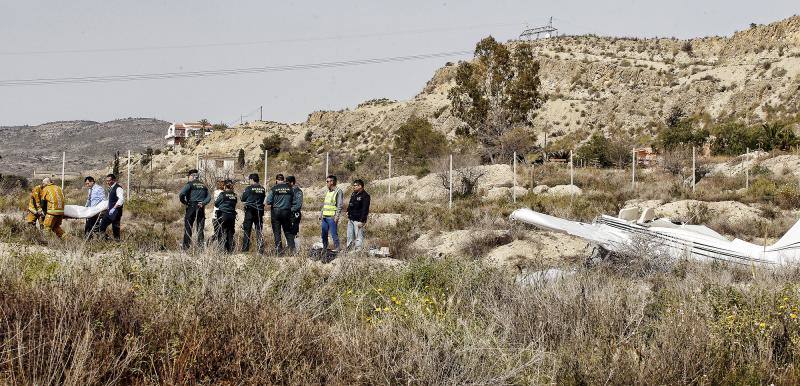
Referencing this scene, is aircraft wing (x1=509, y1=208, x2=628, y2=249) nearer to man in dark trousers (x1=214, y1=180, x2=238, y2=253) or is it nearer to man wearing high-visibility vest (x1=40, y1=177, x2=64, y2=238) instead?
man in dark trousers (x1=214, y1=180, x2=238, y2=253)

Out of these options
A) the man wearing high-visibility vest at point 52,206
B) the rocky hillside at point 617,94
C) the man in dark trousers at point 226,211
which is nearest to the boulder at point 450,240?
the man in dark trousers at point 226,211

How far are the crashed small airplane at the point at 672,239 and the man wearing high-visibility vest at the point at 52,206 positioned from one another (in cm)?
865

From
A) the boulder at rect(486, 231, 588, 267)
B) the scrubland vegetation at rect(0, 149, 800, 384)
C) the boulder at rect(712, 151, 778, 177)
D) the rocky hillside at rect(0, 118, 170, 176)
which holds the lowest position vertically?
the boulder at rect(486, 231, 588, 267)

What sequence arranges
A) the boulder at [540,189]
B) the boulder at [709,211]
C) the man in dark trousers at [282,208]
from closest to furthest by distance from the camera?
the man in dark trousers at [282,208] → the boulder at [709,211] → the boulder at [540,189]

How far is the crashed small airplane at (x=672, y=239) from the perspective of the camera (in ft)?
41.9

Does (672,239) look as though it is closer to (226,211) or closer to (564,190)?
(226,211)

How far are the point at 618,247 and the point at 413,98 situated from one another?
69.9 m

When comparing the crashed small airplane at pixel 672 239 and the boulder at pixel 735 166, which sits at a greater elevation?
the boulder at pixel 735 166

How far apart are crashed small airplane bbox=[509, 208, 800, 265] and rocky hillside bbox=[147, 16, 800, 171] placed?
40818 millimetres

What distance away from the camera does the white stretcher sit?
15.2 m

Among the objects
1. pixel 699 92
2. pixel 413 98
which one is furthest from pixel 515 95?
pixel 413 98

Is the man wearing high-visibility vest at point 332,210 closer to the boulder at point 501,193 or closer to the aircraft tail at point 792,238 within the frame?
the aircraft tail at point 792,238

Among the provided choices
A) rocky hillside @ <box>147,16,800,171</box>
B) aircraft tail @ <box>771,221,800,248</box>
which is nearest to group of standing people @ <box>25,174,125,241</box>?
aircraft tail @ <box>771,221,800,248</box>

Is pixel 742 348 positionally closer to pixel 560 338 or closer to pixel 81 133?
pixel 560 338
